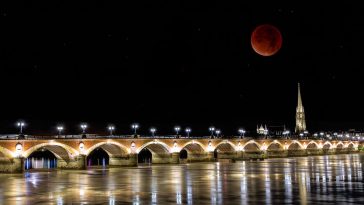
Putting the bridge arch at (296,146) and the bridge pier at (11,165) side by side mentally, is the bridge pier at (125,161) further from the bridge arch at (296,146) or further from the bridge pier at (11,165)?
the bridge arch at (296,146)

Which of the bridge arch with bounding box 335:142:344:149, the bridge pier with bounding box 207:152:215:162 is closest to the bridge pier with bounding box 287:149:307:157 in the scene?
the bridge arch with bounding box 335:142:344:149

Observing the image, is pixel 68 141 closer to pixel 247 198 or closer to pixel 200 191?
pixel 200 191

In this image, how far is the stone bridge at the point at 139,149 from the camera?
70438 millimetres

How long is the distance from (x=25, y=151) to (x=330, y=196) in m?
46.8

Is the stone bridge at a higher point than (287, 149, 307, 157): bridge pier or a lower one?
higher

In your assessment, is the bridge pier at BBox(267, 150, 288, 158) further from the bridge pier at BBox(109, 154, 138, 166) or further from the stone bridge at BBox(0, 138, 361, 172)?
the bridge pier at BBox(109, 154, 138, 166)

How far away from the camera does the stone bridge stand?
2773 inches

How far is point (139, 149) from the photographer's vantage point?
3590 inches

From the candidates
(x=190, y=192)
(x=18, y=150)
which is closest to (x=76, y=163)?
(x=18, y=150)

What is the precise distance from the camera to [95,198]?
1506 inches

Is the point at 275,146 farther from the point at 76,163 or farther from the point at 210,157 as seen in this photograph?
the point at 76,163

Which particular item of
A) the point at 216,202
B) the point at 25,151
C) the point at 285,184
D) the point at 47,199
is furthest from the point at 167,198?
the point at 25,151

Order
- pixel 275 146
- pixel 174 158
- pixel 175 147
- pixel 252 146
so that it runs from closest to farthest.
→ pixel 174 158 → pixel 175 147 → pixel 252 146 → pixel 275 146

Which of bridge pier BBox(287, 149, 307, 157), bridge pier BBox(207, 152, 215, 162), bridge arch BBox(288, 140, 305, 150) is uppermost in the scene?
bridge arch BBox(288, 140, 305, 150)
